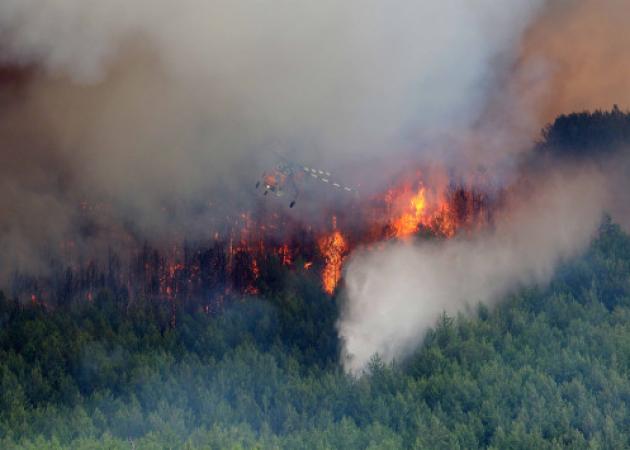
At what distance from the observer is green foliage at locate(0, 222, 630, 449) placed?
84.5 metres

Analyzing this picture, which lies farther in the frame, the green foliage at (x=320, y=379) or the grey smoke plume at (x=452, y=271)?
the grey smoke plume at (x=452, y=271)

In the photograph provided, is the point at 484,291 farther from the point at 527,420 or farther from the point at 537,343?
the point at 527,420

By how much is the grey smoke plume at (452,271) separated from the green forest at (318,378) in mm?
2036

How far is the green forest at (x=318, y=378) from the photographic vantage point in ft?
277

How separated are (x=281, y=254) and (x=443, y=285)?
31210 mm

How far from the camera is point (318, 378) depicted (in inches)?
4097

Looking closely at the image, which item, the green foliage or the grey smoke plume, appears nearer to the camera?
the green foliage

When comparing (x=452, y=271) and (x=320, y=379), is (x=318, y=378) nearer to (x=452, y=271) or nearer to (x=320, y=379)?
(x=320, y=379)

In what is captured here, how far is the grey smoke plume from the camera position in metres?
106

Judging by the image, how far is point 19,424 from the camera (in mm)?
92938

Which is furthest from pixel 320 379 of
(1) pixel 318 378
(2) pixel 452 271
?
(2) pixel 452 271

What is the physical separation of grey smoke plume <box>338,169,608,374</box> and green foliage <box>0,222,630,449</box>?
7.27 feet

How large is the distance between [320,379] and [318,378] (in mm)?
1706

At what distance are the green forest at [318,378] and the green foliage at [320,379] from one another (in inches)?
6.6
